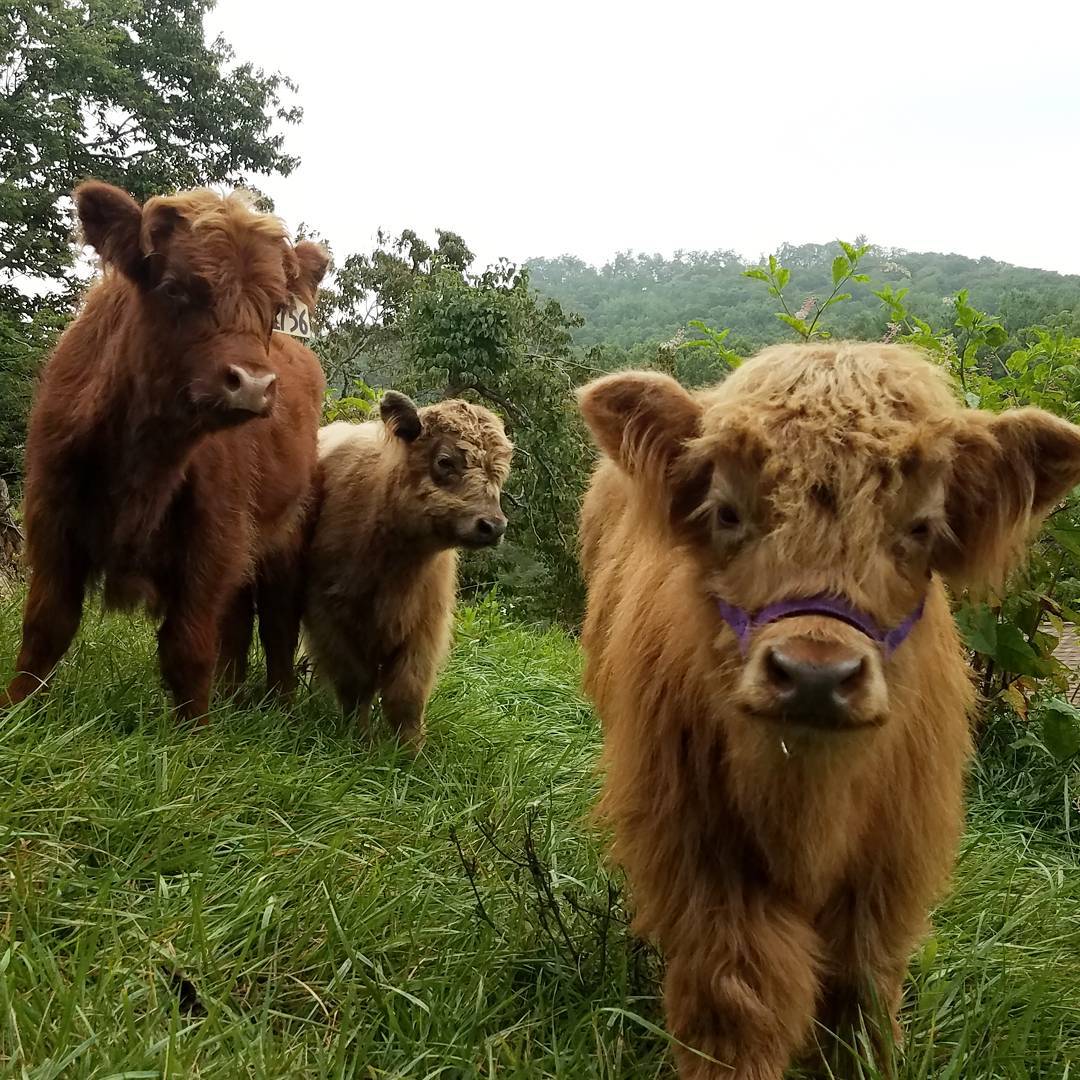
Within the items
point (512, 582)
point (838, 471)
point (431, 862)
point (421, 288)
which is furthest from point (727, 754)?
point (421, 288)

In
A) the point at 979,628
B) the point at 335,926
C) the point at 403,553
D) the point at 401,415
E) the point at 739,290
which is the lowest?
the point at 335,926

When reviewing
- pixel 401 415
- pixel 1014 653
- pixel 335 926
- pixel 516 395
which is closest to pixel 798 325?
pixel 1014 653

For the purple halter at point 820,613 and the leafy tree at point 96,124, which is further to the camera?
the leafy tree at point 96,124

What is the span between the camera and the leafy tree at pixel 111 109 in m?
16.1

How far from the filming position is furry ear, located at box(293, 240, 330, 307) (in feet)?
13.9

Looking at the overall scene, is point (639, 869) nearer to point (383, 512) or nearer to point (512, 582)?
point (383, 512)

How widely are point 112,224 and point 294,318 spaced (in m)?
0.95

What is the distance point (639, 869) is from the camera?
2307 mm

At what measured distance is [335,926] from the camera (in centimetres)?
244

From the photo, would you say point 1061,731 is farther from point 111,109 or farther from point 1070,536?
point 111,109

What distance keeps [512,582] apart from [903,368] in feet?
31.1

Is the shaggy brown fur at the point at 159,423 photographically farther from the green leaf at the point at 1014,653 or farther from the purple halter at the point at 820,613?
the green leaf at the point at 1014,653

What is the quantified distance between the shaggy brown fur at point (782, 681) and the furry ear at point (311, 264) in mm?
2514

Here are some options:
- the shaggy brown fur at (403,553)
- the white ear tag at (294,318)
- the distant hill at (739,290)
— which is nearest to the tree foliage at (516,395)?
the distant hill at (739,290)
